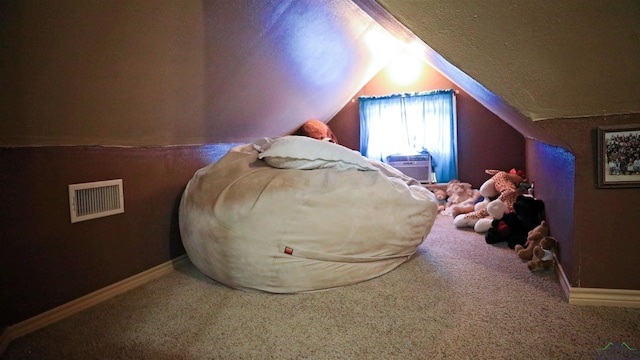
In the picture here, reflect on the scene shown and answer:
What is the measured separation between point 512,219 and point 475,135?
1996 millimetres

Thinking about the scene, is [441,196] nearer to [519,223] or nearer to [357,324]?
[519,223]

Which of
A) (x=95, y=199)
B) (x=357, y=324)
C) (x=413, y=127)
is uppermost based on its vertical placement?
(x=413, y=127)

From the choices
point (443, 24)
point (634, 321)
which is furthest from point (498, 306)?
point (443, 24)

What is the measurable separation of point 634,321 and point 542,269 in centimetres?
56

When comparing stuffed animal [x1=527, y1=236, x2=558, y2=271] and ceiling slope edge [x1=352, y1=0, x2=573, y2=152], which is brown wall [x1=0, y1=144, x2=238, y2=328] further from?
stuffed animal [x1=527, y1=236, x2=558, y2=271]

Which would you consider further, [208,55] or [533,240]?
[533,240]

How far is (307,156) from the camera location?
2.04 m

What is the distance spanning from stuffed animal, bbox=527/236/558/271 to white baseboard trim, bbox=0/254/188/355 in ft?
6.97

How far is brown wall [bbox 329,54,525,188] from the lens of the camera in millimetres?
4191

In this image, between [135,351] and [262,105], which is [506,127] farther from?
[135,351]

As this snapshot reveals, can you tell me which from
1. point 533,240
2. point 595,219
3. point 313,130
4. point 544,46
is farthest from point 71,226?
point 313,130

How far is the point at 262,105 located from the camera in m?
2.85

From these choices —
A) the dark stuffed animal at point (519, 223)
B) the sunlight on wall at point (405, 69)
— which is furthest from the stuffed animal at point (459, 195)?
the sunlight on wall at point (405, 69)

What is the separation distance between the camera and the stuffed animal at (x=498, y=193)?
10.0ft
